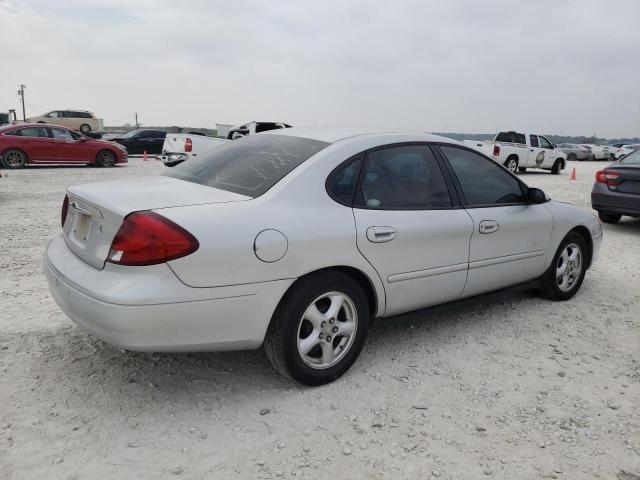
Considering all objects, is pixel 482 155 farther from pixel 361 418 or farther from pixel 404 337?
pixel 361 418

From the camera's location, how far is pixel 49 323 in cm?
393

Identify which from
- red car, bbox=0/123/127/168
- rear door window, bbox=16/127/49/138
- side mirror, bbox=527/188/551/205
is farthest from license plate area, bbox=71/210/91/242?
rear door window, bbox=16/127/49/138

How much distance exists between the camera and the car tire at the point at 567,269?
4.68 meters

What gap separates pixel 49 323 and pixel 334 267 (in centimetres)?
227

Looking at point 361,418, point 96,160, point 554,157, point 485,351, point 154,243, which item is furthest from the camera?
point 554,157

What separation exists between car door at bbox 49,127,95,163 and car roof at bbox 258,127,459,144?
15.2m

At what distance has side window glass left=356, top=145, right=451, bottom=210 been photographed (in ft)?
11.0

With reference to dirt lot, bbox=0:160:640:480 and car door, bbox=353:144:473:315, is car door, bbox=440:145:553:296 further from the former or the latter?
dirt lot, bbox=0:160:640:480

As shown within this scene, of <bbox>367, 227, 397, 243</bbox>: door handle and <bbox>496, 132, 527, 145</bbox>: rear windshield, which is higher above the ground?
<bbox>496, 132, 527, 145</bbox>: rear windshield

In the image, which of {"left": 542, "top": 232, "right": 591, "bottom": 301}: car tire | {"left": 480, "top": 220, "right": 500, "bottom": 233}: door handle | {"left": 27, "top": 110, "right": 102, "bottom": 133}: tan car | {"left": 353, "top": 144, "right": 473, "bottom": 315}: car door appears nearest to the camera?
{"left": 353, "top": 144, "right": 473, "bottom": 315}: car door

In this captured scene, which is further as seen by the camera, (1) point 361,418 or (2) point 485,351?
(2) point 485,351

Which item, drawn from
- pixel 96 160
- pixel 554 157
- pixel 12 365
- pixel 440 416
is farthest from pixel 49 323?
pixel 554 157

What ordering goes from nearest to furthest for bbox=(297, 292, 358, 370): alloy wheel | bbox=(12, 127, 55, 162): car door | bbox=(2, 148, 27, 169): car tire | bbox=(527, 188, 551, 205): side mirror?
1. bbox=(297, 292, 358, 370): alloy wheel
2. bbox=(527, 188, 551, 205): side mirror
3. bbox=(2, 148, 27, 169): car tire
4. bbox=(12, 127, 55, 162): car door

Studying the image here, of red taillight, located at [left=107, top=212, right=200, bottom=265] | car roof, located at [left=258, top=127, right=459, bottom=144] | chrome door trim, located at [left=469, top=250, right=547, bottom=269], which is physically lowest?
chrome door trim, located at [left=469, top=250, right=547, bottom=269]
